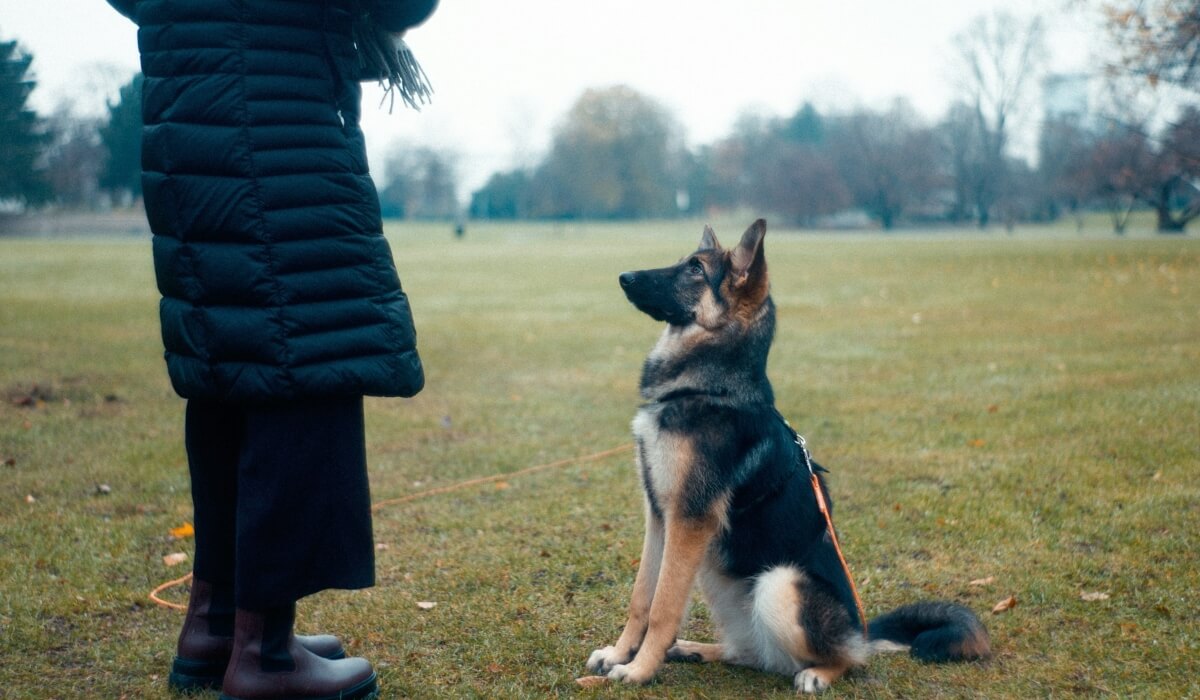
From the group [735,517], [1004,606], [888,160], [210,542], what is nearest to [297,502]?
[210,542]

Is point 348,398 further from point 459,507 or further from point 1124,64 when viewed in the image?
point 1124,64

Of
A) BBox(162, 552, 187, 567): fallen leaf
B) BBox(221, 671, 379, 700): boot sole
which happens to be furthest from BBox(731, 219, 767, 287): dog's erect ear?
BBox(162, 552, 187, 567): fallen leaf

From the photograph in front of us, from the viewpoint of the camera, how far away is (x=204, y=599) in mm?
3393

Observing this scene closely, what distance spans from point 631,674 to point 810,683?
642 mm

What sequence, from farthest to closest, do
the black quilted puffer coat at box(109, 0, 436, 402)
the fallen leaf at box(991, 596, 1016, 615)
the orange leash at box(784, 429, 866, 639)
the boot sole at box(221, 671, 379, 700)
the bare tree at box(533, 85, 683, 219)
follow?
the bare tree at box(533, 85, 683, 219) → the fallen leaf at box(991, 596, 1016, 615) → the orange leash at box(784, 429, 866, 639) → the boot sole at box(221, 671, 379, 700) → the black quilted puffer coat at box(109, 0, 436, 402)

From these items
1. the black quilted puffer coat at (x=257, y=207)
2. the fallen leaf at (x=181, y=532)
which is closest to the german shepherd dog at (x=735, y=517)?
the black quilted puffer coat at (x=257, y=207)

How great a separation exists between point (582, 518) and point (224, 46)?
12.0 feet

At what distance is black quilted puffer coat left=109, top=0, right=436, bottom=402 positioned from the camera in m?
2.86

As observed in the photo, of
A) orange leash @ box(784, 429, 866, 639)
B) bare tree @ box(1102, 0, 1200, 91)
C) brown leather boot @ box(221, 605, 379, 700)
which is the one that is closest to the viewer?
brown leather boot @ box(221, 605, 379, 700)

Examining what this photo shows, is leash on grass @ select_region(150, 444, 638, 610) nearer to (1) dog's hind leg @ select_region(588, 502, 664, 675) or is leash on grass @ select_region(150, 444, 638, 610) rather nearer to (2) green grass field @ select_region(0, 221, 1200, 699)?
(2) green grass field @ select_region(0, 221, 1200, 699)

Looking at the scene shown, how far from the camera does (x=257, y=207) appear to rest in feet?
9.42

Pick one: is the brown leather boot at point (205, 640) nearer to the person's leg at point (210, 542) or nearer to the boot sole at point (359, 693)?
the person's leg at point (210, 542)

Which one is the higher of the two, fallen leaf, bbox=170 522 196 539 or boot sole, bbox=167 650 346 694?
boot sole, bbox=167 650 346 694

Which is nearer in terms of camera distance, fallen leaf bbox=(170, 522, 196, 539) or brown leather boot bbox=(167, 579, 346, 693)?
brown leather boot bbox=(167, 579, 346, 693)
